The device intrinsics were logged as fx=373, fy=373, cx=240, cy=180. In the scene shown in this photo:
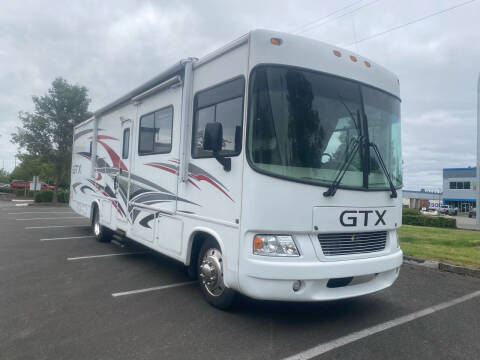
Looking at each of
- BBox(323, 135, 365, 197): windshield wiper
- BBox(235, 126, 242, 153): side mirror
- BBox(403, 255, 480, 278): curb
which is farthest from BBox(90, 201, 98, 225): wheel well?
BBox(403, 255, 480, 278): curb

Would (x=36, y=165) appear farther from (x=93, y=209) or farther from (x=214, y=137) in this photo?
(x=214, y=137)

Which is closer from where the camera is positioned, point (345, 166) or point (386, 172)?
point (345, 166)


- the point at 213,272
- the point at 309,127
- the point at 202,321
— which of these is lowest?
the point at 202,321

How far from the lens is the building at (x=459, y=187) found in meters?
A: 60.8

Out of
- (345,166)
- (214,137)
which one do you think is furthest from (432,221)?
(214,137)

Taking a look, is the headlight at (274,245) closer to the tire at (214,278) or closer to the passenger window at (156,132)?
the tire at (214,278)

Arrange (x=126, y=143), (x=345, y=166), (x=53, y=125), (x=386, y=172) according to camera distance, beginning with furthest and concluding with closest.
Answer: (x=53, y=125), (x=126, y=143), (x=386, y=172), (x=345, y=166)

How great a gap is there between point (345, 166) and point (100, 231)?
6760 mm

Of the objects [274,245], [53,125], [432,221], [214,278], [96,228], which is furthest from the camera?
[53,125]

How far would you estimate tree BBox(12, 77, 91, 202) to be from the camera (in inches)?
966

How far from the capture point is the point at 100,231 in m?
8.91

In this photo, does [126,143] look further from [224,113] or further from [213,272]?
[213,272]

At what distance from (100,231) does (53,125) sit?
19.2m

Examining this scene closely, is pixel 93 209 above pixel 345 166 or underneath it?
underneath
